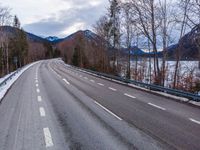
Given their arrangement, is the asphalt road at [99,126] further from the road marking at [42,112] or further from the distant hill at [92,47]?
the distant hill at [92,47]

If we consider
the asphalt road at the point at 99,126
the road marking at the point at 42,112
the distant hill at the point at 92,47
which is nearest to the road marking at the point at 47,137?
the asphalt road at the point at 99,126

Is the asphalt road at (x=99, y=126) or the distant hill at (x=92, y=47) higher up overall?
the distant hill at (x=92, y=47)

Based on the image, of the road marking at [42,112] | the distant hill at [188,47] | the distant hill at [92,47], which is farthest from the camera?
the distant hill at [92,47]

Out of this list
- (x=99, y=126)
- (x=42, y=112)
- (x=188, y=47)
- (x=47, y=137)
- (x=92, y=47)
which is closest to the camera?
(x=47, y=137)

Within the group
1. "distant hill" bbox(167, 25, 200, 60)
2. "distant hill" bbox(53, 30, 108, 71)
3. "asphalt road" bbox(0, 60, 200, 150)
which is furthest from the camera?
"distant hill" bbox(53, 30, 108, 71)

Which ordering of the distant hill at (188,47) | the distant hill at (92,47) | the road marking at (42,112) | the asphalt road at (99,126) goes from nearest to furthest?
1. the asphalt road at (99,126)
2. the road marking at (42,112)
3. the distant hill at (188,47)
4. the distant hill at (92,47)

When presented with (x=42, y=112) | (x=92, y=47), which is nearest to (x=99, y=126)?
(x=42, y=112)

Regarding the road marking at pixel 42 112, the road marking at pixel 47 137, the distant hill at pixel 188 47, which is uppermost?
the distant hill at pixel 188 47

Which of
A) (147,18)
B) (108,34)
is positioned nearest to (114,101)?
(147,18)

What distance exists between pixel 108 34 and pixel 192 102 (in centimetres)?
3030

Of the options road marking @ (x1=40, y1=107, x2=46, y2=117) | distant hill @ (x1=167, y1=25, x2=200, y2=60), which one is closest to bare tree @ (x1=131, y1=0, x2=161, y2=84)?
distant hill @ (x1=167, y1=25, x2=200, y2=60)

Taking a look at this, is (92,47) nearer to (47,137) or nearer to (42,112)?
(42,112)

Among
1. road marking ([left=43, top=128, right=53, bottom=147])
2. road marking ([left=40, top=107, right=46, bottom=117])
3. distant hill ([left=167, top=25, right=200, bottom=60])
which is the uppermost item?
distant hill ([left=167, top=25, right=200, bottom=60])

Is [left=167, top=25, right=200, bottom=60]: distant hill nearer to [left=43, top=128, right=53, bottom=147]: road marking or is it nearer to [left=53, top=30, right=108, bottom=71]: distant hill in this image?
[left=43, top=128, right=53, bottom=147]: road marking
